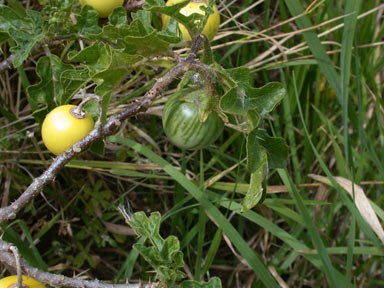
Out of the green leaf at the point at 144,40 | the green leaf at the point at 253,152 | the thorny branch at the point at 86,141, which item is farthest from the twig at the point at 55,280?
the green leaf at the point at 144,40

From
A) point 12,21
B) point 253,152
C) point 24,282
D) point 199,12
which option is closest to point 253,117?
point 253,152

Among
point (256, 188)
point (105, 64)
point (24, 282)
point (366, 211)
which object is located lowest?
point (366, 211)

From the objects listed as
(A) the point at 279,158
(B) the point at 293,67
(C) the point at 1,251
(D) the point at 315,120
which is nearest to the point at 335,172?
(D) the point at 315,120

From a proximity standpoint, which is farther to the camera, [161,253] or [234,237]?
[234,237]

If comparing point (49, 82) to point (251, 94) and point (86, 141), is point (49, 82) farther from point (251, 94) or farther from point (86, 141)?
point (251, 94)

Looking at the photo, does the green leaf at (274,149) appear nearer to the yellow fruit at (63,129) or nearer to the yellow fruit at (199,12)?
the yellow fruit at (199,12)

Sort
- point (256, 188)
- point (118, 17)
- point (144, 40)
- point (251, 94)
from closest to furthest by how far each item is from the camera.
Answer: point (144, 40), point (256, 188), point (251, 94), point (118, 17)
